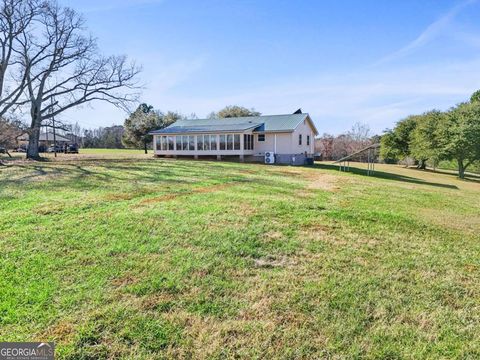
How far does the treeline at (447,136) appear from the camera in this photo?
2658 centimetres

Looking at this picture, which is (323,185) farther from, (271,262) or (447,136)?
(447,136)

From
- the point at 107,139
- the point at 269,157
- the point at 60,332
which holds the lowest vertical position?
the point at 60,332

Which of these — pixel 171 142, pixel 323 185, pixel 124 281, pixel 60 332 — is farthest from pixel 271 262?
pixel 171 142

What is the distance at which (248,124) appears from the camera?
27359 mm

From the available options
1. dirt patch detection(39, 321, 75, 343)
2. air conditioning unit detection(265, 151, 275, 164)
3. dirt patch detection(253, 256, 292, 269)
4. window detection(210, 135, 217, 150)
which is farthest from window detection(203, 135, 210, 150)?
dirt patch detection(39, 321, 75, 343)

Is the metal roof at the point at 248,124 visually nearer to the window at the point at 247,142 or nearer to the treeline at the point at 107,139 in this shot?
the window at the point at 247,142

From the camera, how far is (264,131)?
26.4 metres

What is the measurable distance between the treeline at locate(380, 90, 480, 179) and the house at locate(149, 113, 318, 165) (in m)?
11.4

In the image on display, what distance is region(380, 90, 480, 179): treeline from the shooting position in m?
26.6

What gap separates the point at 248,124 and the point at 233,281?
79.3 feet

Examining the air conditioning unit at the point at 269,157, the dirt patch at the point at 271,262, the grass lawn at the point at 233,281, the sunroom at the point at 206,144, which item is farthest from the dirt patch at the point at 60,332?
the sunroom at the point at 206,144

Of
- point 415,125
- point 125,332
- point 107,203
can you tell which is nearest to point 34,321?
point 125,332

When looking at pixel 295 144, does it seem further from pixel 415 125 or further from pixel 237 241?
pixel 237 241

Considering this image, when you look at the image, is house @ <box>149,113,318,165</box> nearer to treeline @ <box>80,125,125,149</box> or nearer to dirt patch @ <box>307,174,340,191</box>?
dirt patch @ <box>307,174,340,191</box>
